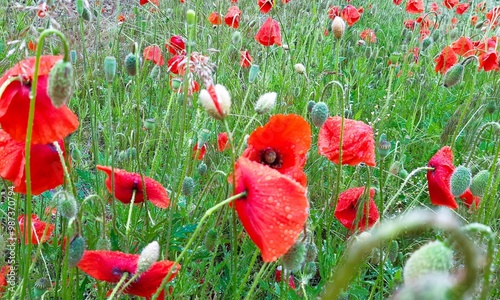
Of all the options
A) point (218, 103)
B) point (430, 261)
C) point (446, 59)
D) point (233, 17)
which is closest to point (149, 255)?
point (218, 103)

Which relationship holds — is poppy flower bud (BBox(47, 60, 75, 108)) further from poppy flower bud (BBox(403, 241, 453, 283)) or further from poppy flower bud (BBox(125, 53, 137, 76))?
poppy flower bud (BBox(125, 53, 137, 76))

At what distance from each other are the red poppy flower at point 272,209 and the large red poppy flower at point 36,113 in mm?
313

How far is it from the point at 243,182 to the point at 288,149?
19 centimetres

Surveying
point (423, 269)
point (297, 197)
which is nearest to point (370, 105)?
point (297, 197)

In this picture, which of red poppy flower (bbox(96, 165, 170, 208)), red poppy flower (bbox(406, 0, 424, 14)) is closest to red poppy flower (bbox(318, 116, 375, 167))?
red poppy flower (bbox(96, 165, 170, 208))

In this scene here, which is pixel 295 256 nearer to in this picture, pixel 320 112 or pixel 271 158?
pixel 271 158

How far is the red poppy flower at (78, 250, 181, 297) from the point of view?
104cm

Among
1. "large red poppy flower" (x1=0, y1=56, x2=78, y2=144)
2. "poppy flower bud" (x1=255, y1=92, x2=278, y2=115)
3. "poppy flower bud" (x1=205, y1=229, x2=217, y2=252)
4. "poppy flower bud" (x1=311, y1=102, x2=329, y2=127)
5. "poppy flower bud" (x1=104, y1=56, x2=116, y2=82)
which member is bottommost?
"poppy flower bud" (x1=205, y1=229, x2=217, y2=252)

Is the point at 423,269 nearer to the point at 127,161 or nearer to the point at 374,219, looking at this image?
the point at 374,219

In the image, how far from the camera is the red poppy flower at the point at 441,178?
1468mm

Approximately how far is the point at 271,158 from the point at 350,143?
1.39ft

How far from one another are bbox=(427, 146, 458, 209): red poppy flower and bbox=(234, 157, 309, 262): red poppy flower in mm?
783

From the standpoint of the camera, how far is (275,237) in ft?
2.67

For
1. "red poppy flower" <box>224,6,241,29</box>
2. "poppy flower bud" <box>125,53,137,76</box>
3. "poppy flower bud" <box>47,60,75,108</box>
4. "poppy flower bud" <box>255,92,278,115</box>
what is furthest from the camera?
"red poppy flower" <box>224,6,241,29</box>
